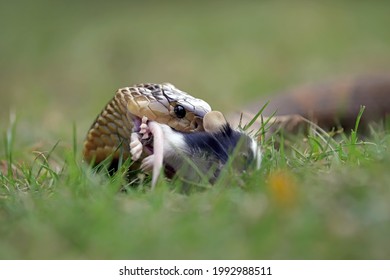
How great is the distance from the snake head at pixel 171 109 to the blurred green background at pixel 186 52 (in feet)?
7.28

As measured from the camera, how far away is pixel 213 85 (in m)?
8.39

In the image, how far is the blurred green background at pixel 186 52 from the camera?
8.06m

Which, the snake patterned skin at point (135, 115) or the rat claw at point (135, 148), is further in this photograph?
the snake patterned skin at point (135, 115)

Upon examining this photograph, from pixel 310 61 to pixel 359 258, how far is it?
7232mm

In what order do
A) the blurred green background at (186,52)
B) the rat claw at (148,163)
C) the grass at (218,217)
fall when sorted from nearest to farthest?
the grass at (218,217) < the rat claw at (148,163) < the blurred green background at (186,52)

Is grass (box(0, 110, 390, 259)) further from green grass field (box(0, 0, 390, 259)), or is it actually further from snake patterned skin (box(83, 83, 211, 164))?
snake patterned skin (box(83, 83, 211, 164))

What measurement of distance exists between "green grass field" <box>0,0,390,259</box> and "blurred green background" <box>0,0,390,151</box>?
0.03m

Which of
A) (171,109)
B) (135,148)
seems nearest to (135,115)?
(171,109)

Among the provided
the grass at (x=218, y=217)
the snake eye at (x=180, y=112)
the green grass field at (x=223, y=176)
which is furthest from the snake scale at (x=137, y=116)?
the grass at (x=218, y=217)

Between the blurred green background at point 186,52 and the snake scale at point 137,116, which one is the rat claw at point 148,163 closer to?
the snake scale at point 137,116

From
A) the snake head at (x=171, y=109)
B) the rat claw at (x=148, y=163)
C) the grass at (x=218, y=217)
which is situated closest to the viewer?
the grass at (x=218, y=217)

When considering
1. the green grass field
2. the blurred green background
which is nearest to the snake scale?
the green grass field

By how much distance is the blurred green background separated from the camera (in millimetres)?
8062
